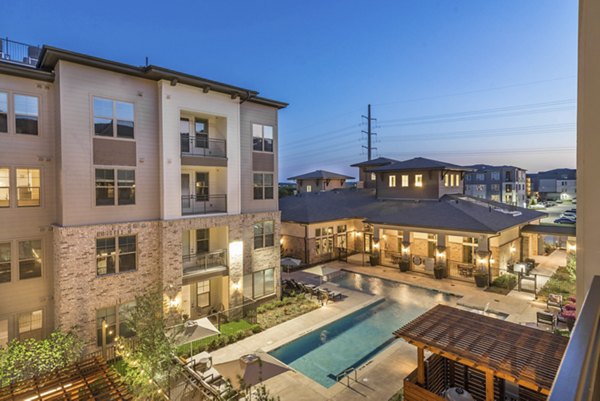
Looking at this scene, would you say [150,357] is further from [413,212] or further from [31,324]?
[413,212]

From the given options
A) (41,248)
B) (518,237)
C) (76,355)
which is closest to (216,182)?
(41,248)

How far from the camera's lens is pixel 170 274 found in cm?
1352

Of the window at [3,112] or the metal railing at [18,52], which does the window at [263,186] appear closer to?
the window at [3,112]

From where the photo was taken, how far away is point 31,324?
11766mm

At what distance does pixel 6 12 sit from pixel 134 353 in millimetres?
84016

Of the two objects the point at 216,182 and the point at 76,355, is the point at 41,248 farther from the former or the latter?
the point at 216,182

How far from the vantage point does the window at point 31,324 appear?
1154cm

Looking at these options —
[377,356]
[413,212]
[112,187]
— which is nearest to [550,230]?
[413,212]

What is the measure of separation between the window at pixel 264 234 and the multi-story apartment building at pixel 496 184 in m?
58.2

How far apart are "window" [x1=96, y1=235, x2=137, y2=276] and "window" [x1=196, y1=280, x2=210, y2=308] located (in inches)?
141

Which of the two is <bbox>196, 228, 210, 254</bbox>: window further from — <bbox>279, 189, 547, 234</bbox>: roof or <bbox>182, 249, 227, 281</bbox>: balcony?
<bbox>279, 189, 547, 234</bbox>: roof

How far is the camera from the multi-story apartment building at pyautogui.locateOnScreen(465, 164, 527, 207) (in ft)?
206

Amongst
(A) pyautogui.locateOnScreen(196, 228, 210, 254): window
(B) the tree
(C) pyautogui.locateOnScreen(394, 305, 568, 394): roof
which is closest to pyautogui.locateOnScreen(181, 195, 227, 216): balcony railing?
(A) pyautogui.locateOnScreen(196, 228, 210, 254): window

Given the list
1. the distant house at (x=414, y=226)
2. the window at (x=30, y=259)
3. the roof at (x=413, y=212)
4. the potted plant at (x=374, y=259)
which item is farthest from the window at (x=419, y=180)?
the window at (x=30, y=259)
